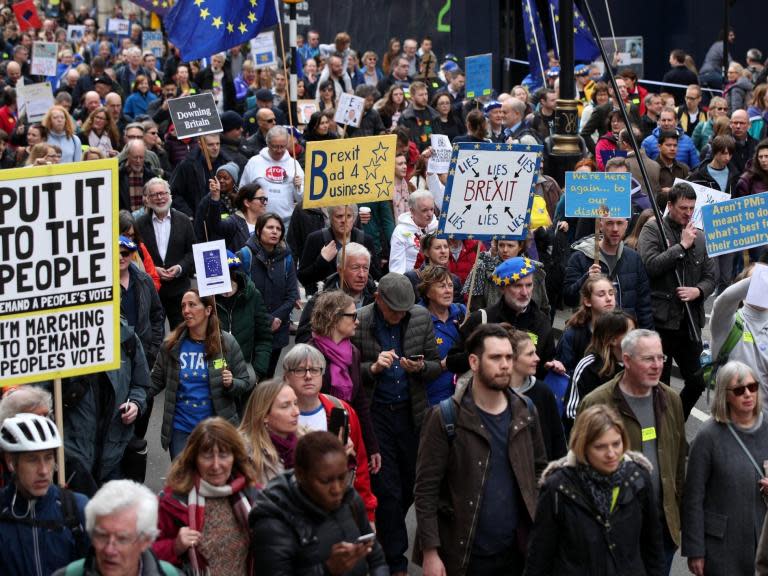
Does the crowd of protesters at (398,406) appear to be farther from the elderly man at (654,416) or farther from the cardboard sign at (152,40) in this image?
the cardboard sign at (152,40)

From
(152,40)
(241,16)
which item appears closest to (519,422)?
(241,16)

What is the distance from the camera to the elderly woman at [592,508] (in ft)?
19.4

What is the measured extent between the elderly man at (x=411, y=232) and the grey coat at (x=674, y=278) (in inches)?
72.0

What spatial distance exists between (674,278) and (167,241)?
4.03 meters

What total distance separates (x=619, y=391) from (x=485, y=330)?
77cm

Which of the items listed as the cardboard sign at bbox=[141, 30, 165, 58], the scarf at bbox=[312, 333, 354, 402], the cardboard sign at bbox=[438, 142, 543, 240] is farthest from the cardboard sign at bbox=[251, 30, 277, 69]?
the scarf at bbox=[312, 333, 354, 402]

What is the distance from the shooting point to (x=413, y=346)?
27.0 feet

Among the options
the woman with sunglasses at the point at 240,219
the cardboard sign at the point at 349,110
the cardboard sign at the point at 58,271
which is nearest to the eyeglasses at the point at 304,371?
the cardboard sign at the point at 58,271

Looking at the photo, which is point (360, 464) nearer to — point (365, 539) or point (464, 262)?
point (365, 539)

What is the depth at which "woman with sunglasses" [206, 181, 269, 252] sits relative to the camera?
11.8 meters

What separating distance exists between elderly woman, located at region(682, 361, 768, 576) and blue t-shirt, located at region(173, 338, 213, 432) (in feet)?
9.49

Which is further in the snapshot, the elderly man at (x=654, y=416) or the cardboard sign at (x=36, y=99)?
the cardboard sign at (x=36, y=99)

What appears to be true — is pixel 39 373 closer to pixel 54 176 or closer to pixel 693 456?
pixel 54 176

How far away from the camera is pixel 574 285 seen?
1006 centimetres
